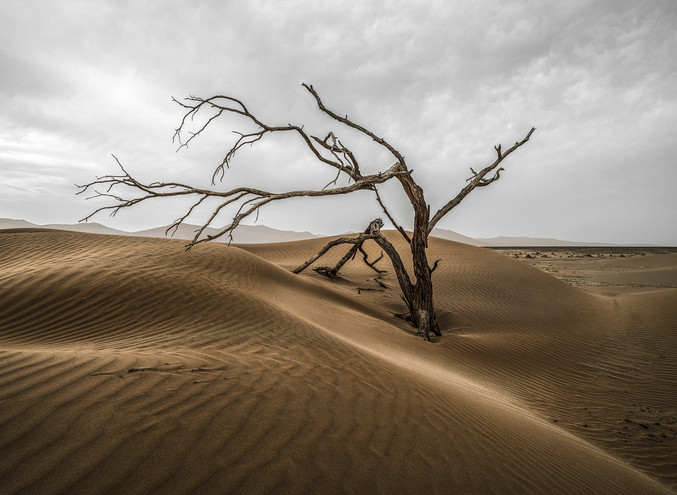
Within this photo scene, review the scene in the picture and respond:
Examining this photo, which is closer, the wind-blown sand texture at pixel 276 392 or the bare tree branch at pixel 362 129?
the wind-blown sand texture at pixel 276 392

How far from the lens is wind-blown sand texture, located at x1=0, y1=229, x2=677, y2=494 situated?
1.79 m

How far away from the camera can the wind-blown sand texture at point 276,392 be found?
5.86 feet

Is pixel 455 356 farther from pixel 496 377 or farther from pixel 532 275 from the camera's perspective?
pixel 532 275

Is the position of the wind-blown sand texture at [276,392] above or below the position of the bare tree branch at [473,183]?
below

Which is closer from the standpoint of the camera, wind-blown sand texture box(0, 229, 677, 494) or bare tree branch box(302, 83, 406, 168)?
wind-blown sand texture box(0, 229, 677, 494)

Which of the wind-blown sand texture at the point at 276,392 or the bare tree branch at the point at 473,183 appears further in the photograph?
the bare tree branch at the point at 473,183

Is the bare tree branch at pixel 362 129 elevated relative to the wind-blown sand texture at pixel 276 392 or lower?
elevated

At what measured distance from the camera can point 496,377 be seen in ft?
19.5

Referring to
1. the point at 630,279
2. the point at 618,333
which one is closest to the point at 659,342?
the point at 618,333

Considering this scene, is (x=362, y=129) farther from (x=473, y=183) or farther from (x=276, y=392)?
(x=276, y=392)

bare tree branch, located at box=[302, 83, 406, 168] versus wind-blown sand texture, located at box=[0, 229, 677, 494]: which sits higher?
bare tree branch, located at box=[302, 83, 406, 168]

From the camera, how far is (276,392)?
2615mm

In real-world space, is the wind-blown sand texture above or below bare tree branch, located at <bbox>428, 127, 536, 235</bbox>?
below

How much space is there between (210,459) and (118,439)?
50 centimetres
